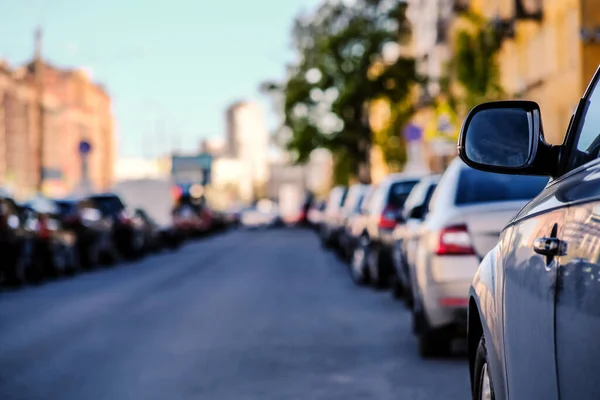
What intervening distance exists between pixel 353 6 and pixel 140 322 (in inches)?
2572

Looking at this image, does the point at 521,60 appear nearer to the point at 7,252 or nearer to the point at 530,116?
the point at 7,252

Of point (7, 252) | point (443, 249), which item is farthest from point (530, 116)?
point (7, 252)

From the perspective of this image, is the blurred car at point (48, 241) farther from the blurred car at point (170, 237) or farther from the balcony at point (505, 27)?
the balcony at point (505, 27)

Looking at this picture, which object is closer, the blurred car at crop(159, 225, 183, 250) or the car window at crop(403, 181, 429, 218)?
the car window at crop(403, 181, 429, 218)

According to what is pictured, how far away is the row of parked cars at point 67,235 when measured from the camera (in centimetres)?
2338

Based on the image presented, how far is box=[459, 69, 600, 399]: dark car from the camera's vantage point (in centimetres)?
334

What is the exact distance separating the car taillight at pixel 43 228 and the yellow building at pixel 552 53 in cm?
1483

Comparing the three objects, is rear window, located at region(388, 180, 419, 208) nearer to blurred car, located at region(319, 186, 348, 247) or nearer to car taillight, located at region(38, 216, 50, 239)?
car taillight, located at region(38, 216, 50, 239)

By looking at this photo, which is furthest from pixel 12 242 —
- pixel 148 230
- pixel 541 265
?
pixel 541 265

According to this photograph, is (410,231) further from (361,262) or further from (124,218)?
(124,218)

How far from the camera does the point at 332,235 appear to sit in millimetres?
37312

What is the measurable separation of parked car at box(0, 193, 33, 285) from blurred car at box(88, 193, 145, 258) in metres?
10.6

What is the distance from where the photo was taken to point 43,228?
25.7 metres

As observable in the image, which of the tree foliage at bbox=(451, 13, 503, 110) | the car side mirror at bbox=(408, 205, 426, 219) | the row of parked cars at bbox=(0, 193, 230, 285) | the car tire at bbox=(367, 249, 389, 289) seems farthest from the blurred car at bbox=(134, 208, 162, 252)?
the car side mirror at bbox=(408, 205, 426, 219)
